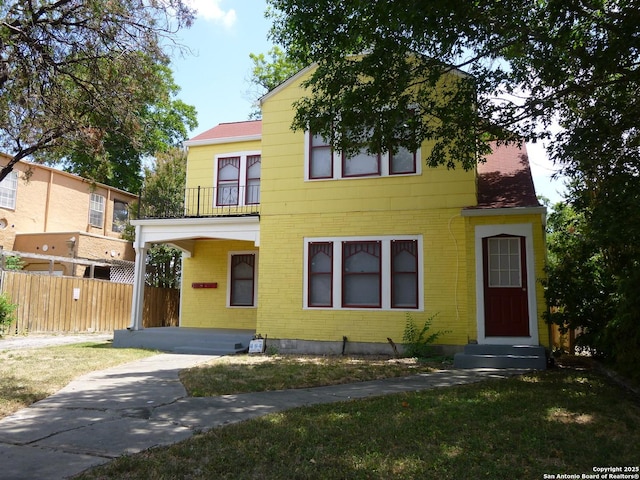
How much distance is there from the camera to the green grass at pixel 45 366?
7.04 meters

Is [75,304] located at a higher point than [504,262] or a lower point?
lower

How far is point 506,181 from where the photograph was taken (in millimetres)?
12852

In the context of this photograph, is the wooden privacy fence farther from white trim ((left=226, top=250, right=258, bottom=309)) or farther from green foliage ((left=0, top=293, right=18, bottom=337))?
white trim ((left=226, top=250, right=258, bottom=309))

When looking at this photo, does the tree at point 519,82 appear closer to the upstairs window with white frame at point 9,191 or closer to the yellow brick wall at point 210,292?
the yellow brick wall at point 210,292

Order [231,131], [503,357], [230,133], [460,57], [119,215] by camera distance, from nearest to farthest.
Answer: [460,57]
[503,357]
[230,133]
[231,131]
[119,215]

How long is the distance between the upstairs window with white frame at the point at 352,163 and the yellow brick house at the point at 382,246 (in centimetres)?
3

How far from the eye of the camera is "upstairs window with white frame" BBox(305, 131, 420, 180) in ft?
40.2

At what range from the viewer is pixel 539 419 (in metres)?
5.69

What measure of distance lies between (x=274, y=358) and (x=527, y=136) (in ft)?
22.4

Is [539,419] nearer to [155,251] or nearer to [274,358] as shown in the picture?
[274,358]

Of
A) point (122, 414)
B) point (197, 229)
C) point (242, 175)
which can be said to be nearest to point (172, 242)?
point (197, 229)

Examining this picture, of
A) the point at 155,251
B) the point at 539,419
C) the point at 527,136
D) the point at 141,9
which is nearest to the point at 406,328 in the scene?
the point at 527,136

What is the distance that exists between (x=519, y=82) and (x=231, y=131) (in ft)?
33.5

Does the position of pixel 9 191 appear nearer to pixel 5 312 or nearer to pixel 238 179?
pixel 5 312
